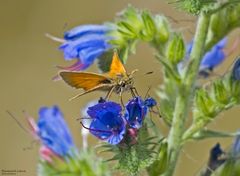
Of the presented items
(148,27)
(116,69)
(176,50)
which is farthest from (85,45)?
(116,69)

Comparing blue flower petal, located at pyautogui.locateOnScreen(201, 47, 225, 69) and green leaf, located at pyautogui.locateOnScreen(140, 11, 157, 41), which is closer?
green leaf, located at pyautogui.locateOnScreen(140, 11, 157, 41)

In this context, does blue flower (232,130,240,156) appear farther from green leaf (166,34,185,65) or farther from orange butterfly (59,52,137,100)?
orange butterfly (59,52,137,100)

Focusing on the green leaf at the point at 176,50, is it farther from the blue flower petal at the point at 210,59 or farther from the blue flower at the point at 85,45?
the blue flower petal at the point at 210,59

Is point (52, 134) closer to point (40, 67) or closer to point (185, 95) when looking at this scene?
point (185, 95)

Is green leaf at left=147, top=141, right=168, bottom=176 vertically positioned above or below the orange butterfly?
below

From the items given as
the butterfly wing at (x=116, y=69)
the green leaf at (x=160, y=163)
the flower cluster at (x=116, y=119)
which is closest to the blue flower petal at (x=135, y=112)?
the flower cluster at (x=116, y=119)

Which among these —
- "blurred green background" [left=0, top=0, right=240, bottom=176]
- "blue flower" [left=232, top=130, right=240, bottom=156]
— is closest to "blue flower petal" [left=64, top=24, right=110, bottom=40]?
"blue flower" [left=232, top=130, right=240, bottom=156]

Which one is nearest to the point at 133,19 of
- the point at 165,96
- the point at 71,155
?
the point at 165,96
